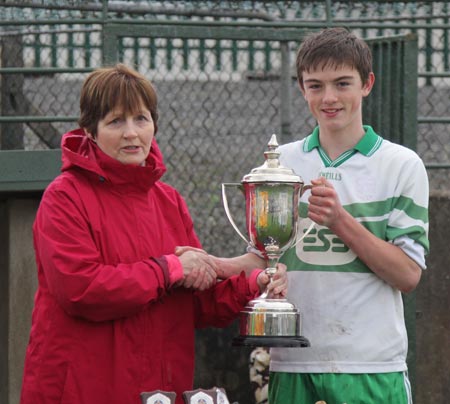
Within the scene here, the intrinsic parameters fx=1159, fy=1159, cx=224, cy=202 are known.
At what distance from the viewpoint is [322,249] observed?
371 cm

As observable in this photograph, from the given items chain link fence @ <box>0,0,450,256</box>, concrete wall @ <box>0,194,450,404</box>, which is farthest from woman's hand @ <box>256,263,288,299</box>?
chain link fence @ <box>0,0,450,256</box>

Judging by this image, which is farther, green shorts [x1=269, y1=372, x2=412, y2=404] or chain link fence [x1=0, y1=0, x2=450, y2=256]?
chain link fence [x1=0, y1=0, x2=450, y2=256]

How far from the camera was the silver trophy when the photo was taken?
3607mm

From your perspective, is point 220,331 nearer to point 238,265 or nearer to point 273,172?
point 238,265

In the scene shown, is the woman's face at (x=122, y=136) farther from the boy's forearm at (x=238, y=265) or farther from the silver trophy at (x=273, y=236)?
the boy's forearm at (x=238, y=265)

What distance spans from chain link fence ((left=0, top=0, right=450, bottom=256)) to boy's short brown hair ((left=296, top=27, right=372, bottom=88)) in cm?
212

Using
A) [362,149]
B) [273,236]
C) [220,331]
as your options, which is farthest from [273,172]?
[220,331]

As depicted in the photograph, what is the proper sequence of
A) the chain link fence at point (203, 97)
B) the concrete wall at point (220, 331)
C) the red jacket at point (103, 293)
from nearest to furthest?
the red jacket at point (103, 293) < the concrete wall at point (220, 331) < the chain link fence at point (203, 97)

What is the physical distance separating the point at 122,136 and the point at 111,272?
446 mm

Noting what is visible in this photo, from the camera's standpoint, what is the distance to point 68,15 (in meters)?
6.48

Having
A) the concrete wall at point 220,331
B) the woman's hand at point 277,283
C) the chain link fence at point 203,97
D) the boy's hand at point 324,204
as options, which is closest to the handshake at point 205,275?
the woman's hand at point 277,283

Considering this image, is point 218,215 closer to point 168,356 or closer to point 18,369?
point 18,369

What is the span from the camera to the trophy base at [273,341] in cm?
358

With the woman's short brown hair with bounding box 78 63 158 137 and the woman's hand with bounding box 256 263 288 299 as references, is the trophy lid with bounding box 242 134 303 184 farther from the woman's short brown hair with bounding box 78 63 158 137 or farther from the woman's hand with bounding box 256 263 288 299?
the woman's short brown hair with bounding box 78 63 158 137
